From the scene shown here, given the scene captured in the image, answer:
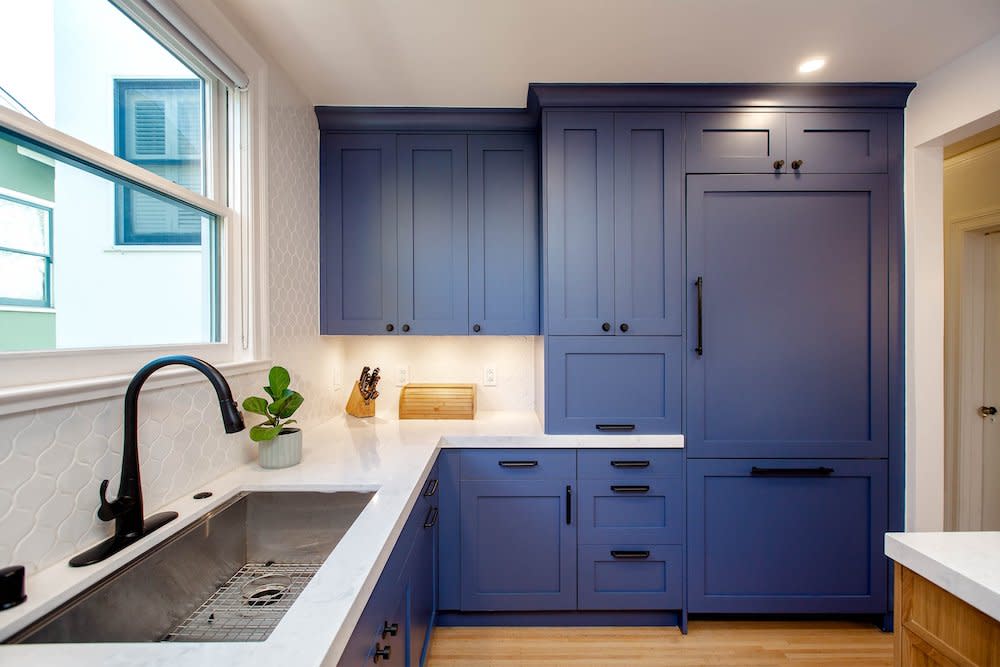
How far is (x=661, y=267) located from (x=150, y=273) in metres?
1.88

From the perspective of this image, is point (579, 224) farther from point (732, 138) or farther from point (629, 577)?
point (629, 577)

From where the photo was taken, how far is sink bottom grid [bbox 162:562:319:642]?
930 millimetres

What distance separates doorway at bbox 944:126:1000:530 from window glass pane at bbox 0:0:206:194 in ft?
12.2

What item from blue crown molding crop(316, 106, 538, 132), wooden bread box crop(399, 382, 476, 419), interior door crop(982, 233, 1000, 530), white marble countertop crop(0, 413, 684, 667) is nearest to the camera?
white marble countertop crop(0, 413, 684, 667)

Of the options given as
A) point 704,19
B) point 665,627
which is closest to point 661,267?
point 704,19

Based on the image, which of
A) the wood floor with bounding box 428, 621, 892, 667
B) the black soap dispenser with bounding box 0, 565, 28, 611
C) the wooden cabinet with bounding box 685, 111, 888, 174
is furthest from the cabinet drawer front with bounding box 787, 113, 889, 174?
the black soap dispenser with bounding box 0, 565, 28, 611

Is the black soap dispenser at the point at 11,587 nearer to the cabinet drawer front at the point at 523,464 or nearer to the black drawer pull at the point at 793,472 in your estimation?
the cabinet drawer front at the point at 523,464

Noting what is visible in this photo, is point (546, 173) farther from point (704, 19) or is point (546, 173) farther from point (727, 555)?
point (727, 555)

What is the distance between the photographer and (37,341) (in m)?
0.95

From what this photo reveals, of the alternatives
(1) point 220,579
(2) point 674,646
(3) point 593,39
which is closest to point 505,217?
(3) point 593,39

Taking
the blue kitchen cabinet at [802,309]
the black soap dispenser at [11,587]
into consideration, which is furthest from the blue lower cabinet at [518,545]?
the black soap dispenser at [11,587]

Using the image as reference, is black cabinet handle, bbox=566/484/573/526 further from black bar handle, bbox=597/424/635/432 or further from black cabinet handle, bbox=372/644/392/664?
black cabinet handle, bbox=372/644/392/664

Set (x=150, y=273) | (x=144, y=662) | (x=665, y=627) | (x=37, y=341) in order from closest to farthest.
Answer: (x=144, y=662) → (x=37, y=341) → (x=150, y=273) → (x=665, y=627)

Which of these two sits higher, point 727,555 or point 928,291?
point 928,291
